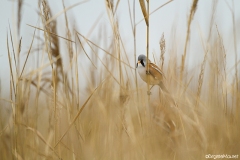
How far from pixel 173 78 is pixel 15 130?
621mm

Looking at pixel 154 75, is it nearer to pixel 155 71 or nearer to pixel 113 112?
pixel 155 71

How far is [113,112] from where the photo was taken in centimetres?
112

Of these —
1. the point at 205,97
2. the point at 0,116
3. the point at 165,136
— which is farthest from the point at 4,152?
the point at 205,97

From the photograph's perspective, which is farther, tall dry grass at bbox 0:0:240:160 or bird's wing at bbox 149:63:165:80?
bird's wing at bbox 149:63:165:80

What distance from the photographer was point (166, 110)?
1.10 metres

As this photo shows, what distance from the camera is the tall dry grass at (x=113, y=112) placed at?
3.09ft

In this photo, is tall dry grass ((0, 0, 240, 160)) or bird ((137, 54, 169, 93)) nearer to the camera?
tall dry grass ((0, 0, 240, 160))

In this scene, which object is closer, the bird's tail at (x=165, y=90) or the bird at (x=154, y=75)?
the bird's tail at (x=165, y=90)

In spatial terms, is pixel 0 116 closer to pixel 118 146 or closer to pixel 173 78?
pixel 118 146

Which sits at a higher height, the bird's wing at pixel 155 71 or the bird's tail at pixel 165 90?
the bird's wing at pixel 155 71

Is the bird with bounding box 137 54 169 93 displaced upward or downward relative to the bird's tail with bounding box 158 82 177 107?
upward

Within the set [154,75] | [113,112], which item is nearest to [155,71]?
[154,75]

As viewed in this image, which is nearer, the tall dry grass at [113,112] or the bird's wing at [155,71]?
the tall dry grass at [113,112]

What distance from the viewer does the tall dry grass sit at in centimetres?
94
